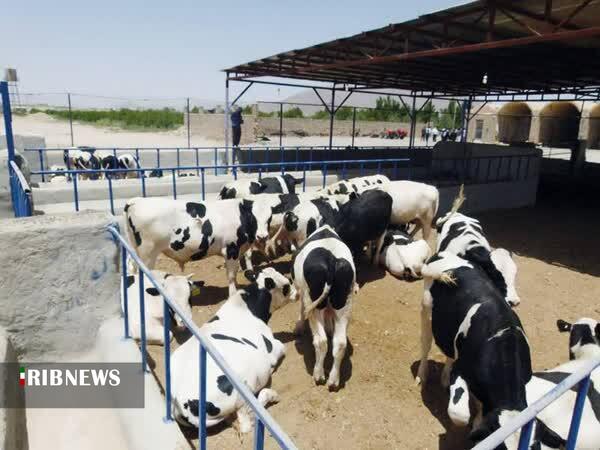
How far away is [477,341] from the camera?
3453 millimetres

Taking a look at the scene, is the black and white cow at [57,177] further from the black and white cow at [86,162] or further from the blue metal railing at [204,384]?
the blue metal railing at [204,384]

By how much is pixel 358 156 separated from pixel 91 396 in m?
15.7

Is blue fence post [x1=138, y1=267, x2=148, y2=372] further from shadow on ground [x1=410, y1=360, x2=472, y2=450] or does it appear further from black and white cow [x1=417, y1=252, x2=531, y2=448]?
shadow on ground [x1=410, y1=360, x2=472, y2=450]

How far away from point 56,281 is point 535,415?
3.04 m

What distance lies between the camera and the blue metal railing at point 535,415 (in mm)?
1482

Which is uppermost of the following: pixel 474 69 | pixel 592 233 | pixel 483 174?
pixel 474 69

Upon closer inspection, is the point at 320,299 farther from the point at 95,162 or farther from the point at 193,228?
the point at 95,162

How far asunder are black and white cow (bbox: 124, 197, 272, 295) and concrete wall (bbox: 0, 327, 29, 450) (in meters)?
3.16

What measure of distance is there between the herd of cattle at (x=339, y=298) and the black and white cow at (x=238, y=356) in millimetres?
11

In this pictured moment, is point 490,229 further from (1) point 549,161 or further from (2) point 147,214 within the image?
(1) point 549,161

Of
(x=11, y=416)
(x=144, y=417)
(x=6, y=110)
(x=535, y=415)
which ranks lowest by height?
(x=144, y=417)

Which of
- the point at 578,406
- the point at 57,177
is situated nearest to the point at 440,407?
the point at 578,406

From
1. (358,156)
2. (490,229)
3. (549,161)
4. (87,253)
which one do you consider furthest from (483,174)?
(87,253)

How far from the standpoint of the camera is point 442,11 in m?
8.43
